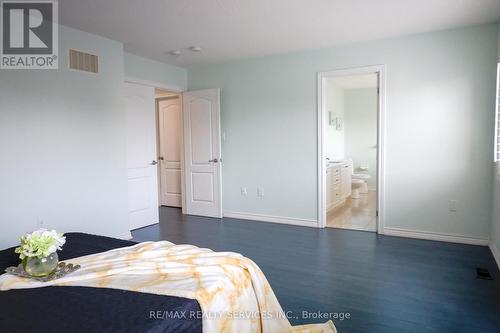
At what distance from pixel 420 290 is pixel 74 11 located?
3986mm

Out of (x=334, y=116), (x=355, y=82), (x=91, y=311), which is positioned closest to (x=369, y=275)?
(x=91, y=311)

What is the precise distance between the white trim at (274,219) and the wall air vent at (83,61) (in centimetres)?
296

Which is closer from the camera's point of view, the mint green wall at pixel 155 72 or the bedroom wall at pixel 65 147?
the bedroom wall at pixel 65 147

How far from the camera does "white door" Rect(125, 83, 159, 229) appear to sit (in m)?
4.88

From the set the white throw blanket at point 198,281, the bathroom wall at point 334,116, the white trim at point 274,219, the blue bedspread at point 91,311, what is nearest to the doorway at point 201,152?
the white trim at point 274,219

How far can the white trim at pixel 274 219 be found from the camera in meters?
4.93

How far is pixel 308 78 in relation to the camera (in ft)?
15.8

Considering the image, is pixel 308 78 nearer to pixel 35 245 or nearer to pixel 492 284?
pixel 492 284

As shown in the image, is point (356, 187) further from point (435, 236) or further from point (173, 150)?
point (173, 150)

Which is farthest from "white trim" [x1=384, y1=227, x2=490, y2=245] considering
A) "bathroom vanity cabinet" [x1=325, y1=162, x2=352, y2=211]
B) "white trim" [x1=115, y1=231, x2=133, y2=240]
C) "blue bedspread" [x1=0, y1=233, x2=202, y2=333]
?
"blue bedspread" [x1=0, y1=233, x2=202, y2=333]

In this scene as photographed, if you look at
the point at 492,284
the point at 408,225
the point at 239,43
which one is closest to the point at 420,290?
the point at 492,284

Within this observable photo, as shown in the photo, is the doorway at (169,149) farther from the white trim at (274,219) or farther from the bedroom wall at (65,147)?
the bedroom wall at (65,147)

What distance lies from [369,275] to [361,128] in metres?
5.76

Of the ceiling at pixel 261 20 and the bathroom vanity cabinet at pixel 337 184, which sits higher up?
the ceiling at pixel 261 20
